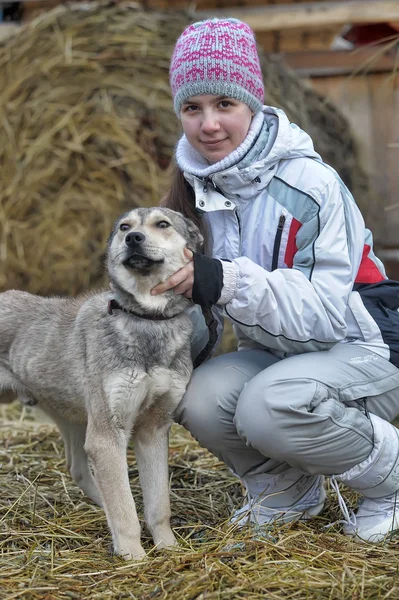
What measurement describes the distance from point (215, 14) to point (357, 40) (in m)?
1.13

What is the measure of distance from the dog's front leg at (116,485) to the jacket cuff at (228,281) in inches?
24.2

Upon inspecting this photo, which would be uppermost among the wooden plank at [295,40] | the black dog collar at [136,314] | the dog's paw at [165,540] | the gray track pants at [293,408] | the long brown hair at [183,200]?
the wooden plank at [295,40]

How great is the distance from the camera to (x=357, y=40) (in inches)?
258

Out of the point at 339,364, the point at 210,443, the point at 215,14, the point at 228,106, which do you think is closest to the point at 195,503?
the point at 210,443

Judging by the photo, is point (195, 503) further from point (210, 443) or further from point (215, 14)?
point (215, 14)

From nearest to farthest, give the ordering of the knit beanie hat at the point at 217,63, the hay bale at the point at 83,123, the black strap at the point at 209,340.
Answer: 1. the knit beanie hat at the point at 217,63
2. the black strap at the point at 209,340
3. the hay bale at the point at 83,123

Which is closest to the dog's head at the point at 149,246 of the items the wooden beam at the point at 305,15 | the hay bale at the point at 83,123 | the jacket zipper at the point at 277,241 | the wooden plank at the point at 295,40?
the jacket zipper at the point at 277,241

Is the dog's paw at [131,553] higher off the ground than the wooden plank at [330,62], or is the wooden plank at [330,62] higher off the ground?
the wooden plank at [330,62]

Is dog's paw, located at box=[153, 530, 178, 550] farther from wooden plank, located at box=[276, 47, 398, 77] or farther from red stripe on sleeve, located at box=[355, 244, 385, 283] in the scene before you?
wooden plank, located at box=[276, 47, 398, 77]

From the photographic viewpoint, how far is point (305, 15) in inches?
244

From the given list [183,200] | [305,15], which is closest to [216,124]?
[183,200]

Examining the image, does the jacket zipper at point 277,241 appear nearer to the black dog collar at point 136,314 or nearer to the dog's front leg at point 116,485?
the black dog collar at point 136,314

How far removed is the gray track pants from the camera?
293 centimetres

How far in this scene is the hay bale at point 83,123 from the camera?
545 cm
